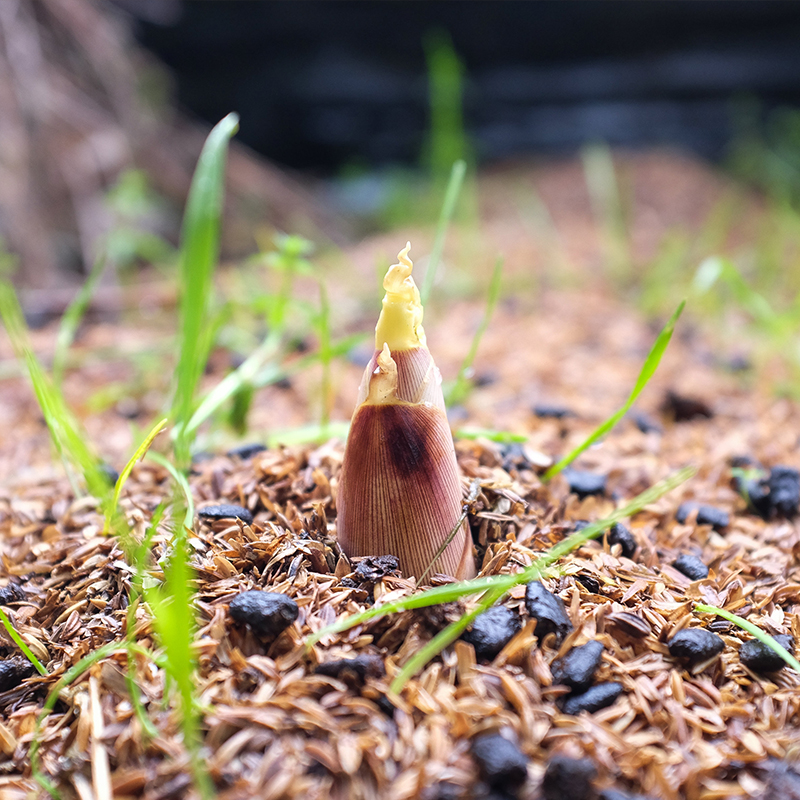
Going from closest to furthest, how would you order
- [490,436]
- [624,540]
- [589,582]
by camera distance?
[589,582] → [624,540] → [490,436]

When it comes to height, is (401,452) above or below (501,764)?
above

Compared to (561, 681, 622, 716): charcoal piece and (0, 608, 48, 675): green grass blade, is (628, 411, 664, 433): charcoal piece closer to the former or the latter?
(561, 681, 622, 716): charcoal piece

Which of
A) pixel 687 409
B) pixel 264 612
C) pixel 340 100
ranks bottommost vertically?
pixel 264 612

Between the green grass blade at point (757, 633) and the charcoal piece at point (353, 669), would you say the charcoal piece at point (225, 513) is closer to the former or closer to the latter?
the charcoal piece at point (353, 669)

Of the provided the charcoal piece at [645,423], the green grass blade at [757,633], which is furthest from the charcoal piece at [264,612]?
the charcoal piece at [645,423]

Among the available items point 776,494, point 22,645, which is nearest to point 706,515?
point 776,494

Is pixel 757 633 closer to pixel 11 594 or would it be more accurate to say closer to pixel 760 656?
pixel 760 656

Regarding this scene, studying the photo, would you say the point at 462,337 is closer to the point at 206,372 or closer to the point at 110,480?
the point at 206,372

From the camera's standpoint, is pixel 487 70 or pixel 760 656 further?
pixel 487 70
